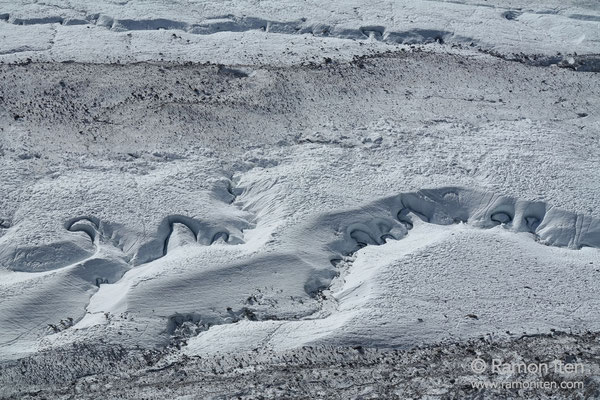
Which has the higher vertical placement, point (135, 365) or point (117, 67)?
point (117, 67)

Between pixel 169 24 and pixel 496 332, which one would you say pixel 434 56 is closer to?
pixel 169 24

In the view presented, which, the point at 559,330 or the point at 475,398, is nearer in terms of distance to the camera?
the point at 475,398

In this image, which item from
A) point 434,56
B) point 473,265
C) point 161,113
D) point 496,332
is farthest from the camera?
point 434,56

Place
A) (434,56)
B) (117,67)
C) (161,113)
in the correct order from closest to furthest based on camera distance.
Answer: (161,113) < (117,67) < (434,56)

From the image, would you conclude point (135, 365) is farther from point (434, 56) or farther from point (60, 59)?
point (434, 56)

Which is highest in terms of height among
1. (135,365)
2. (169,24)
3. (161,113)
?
(169,24)

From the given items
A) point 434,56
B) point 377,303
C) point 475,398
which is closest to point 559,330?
point 475,398
